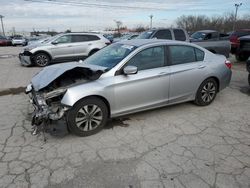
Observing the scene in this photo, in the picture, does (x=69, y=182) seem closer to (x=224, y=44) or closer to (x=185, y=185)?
(x=185, y=185)

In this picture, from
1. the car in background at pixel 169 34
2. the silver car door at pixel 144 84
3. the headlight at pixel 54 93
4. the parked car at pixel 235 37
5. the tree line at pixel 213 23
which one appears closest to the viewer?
the headlight at pixel 54 93

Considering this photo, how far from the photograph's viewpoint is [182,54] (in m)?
4.62

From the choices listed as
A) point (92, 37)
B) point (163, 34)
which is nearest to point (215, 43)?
point (163, 34)

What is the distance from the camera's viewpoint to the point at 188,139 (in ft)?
11.9

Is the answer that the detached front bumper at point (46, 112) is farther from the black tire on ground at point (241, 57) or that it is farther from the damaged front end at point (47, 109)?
the black tire on ground at point (241, 57)

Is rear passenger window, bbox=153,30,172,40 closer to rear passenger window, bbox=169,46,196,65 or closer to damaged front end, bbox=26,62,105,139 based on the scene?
rear passenger window, bbox=169,46,196,65

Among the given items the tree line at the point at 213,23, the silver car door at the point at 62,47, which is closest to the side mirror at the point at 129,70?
the silver car door at the point at 62,47

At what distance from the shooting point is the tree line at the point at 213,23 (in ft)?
179

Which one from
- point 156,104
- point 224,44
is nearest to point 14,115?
point 156,104

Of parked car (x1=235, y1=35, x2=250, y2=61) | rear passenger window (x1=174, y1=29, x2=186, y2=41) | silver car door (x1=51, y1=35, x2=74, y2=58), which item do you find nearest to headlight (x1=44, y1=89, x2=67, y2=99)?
rear passenger window (x1=174, y1=29, x2=186, y2=41)

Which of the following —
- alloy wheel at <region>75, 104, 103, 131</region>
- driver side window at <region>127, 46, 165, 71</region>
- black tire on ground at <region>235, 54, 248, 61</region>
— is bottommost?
alloy wheel at <region>75, 104, 103, 131</region>

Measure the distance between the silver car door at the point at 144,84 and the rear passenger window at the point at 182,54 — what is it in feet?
0.81

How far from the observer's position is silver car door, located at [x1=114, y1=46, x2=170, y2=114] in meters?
3.85

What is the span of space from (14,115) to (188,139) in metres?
3.48
